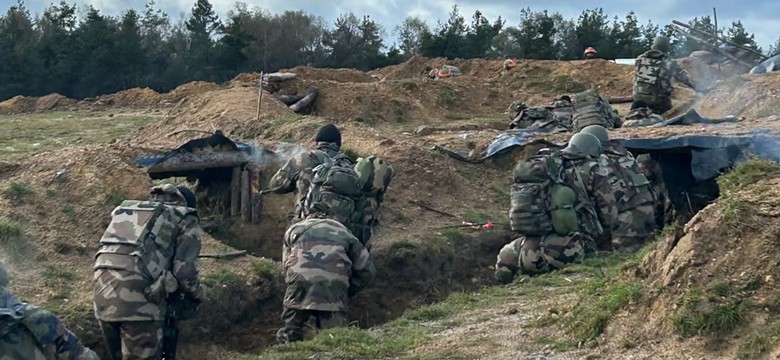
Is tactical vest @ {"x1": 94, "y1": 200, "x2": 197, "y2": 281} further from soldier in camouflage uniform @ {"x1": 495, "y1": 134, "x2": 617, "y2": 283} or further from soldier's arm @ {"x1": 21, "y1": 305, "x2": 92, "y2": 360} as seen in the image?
soldier in camouflage uniform @ {"x1": 495, "y1": 134, "x2": 617, "y2": 283}

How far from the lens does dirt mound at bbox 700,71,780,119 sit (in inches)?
701

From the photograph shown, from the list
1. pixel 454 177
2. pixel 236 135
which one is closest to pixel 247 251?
pixel 454 177

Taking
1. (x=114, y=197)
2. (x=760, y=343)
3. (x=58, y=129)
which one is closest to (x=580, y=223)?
(x=114, y=197)

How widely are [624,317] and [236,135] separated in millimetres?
11013

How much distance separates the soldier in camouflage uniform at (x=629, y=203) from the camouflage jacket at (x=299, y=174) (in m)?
2.96

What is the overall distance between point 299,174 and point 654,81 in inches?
329

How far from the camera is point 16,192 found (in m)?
11.9

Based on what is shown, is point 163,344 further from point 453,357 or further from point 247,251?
point 247,251

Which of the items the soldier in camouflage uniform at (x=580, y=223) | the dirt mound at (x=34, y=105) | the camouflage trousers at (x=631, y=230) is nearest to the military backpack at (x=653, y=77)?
the camouflage trousers at (x=631, y=230)

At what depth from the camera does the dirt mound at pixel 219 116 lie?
17.0m

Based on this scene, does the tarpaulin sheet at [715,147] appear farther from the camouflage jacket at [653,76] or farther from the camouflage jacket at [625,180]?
the camouflage jacket at [653,76]

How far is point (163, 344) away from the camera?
29.1 feet

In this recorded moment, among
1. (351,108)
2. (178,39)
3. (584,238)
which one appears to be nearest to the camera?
(584,238)

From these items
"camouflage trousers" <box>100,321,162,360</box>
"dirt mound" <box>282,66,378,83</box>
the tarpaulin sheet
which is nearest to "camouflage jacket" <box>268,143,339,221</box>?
"camouflage trousers" <box>100,321,162,360</box>
